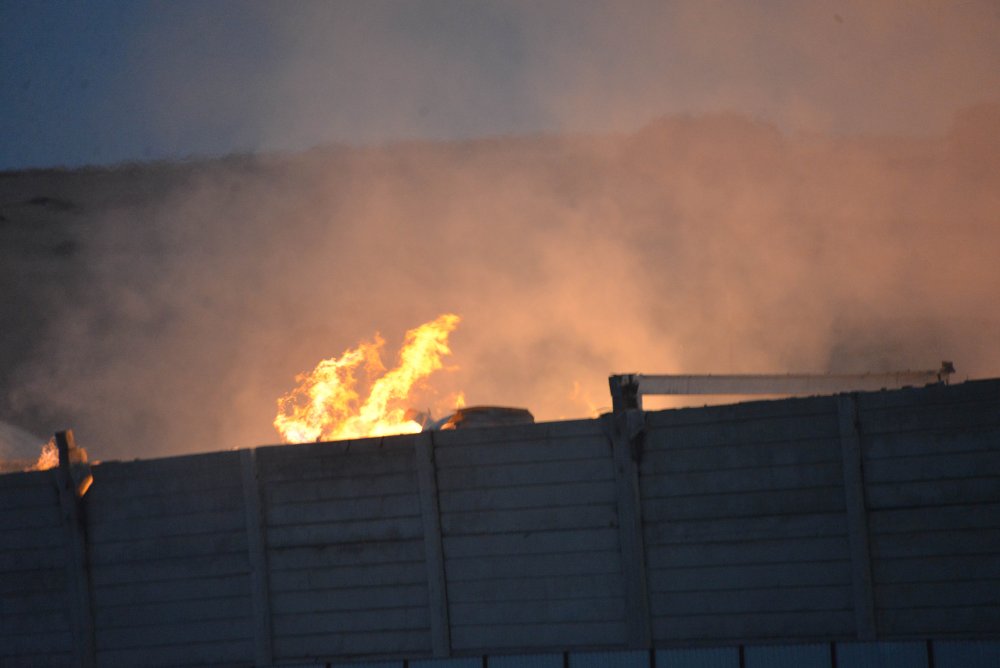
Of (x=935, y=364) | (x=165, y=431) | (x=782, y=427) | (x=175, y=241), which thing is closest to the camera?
(x=782, y=427)

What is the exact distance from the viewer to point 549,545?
893 centimetres

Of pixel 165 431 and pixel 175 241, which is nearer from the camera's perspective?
pixel 165 431

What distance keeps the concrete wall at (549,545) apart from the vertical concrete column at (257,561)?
0.06 feet

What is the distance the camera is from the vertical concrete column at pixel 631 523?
28.4 feet

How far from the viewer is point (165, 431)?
Result: 105 ft

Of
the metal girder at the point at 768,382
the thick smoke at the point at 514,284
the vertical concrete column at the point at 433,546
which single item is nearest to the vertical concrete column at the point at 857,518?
the metal girder at the point at 768,382

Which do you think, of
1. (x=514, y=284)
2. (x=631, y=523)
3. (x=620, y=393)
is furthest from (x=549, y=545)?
(x=514, y=284)

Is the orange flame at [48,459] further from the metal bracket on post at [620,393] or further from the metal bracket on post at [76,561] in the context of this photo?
the metal bracket on post at [620,393]

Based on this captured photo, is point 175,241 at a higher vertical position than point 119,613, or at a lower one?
higher

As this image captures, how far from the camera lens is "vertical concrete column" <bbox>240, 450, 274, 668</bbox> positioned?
9.41m

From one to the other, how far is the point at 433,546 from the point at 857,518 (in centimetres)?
329

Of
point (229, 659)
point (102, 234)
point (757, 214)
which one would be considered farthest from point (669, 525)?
point (102, 234)

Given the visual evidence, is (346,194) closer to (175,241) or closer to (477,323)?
(175,241)

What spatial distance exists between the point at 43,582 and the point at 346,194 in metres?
33.9
